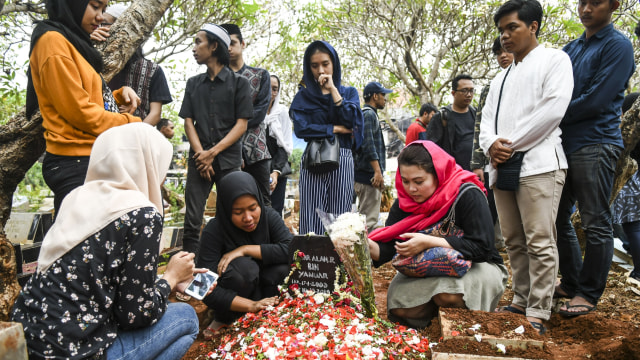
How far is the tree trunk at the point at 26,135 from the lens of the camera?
250 centimetres

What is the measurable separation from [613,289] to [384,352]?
2.89 metres

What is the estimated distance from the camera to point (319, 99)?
3.90 metres

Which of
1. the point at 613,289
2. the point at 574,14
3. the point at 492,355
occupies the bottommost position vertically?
the point at 613,289

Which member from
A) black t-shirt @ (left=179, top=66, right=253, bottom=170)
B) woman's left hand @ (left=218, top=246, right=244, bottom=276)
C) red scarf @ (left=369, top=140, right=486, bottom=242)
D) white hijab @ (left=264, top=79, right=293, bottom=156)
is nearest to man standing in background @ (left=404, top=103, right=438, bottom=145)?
white hijab @ (left=264, top=79, right=293, bottom=156)

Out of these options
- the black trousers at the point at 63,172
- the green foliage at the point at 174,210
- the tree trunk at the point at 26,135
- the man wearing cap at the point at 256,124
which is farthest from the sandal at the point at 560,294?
the green foliage at the point at 174,210

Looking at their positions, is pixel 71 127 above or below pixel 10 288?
above

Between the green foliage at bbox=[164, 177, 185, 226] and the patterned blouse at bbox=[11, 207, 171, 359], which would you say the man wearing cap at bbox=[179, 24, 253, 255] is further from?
the green foliage at bbox=[164, 177, 185, 226]

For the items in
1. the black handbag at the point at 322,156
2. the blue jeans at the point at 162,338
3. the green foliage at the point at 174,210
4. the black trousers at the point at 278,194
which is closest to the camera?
the blue jeans at the point at 162,338

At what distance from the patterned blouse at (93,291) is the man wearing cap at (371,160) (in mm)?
3413

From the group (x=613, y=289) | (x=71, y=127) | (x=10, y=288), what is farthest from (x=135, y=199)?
(x=613, y=289)

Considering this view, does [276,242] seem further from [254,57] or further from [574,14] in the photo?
[254,57]

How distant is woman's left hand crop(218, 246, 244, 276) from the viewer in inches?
117

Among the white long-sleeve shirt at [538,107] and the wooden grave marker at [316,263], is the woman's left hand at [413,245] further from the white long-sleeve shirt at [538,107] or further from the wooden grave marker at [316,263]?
the white long-sleeve shirt at [538,107]

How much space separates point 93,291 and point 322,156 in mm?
2168
